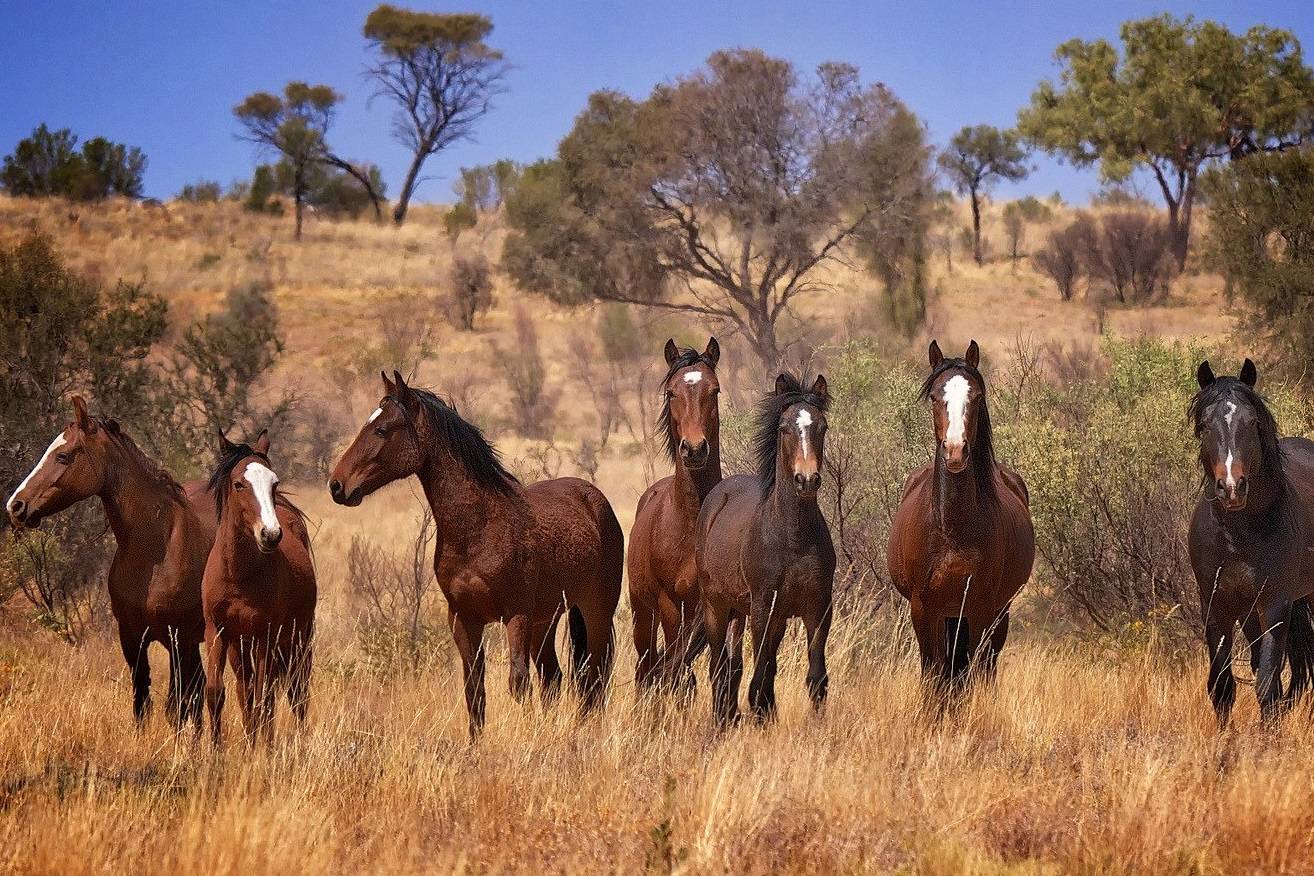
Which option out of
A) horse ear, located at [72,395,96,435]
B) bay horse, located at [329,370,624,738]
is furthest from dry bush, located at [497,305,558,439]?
bay horse, located at [329,370,624,738]

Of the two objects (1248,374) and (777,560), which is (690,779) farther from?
(1248,374)

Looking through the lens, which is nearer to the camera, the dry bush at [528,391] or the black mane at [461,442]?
the black mane at [461,442]

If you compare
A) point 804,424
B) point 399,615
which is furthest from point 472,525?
point 399,615

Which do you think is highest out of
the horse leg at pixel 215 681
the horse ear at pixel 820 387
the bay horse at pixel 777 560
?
the horse ear at pixel 820 387

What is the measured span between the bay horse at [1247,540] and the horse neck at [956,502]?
1150mm

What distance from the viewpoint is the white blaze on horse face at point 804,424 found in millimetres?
6473

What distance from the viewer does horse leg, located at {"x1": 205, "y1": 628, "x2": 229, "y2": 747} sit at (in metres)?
6.88

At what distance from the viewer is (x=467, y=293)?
40.4 m

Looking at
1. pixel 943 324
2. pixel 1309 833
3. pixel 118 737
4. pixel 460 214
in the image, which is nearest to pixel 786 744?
pixel 1309 833

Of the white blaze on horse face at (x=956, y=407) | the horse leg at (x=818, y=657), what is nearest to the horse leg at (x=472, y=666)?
the horse leg at (x=818, y=657)

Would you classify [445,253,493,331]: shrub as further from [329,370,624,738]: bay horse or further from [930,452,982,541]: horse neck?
[930,452,982,541]: horse neck

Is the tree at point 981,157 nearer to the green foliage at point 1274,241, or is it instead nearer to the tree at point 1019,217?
the tree at point 1019,217

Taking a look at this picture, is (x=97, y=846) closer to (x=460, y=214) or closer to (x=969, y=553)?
(x=969, y=553)

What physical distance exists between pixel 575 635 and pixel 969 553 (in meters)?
2.66
